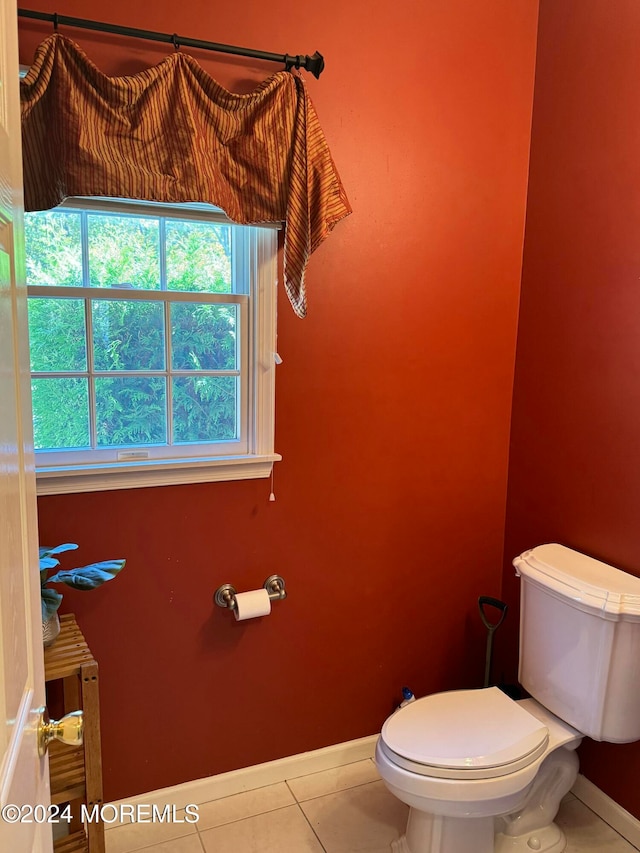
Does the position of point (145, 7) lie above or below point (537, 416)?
above

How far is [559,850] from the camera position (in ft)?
5.97

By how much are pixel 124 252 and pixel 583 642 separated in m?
1.72

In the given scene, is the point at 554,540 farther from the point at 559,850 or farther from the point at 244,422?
the point at 244,422

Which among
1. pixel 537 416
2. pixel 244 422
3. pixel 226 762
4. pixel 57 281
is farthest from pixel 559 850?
pixel 57 281

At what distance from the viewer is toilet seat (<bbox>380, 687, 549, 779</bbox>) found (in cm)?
154

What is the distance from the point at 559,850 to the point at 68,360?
2.05 metres

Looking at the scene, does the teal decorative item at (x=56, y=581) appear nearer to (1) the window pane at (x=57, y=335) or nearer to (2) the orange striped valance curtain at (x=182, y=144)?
(1) the window pane at (x=57, y=335)

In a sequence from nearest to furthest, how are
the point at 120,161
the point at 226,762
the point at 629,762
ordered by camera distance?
the point at 120,161, the point at 629,762, the point at 226,762

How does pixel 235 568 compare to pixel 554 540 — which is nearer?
pixel 235 568

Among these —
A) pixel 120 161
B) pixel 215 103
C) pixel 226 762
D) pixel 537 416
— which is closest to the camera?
pixel 120 161

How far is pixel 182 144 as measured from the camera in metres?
1.55

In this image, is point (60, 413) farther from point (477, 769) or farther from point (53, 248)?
point (477, 769)

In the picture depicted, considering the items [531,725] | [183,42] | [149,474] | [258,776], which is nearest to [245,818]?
[258,776]

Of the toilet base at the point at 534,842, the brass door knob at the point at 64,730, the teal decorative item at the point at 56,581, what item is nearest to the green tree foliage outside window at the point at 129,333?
the teal decorative item at the point at 56,581
